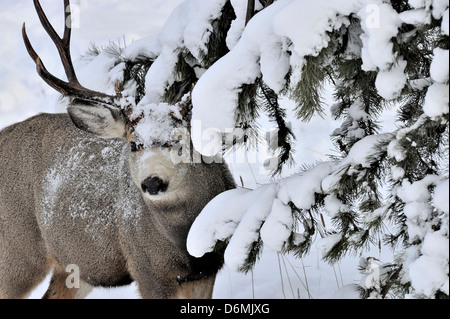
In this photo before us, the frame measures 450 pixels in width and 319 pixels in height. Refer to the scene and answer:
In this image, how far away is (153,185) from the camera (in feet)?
12.0

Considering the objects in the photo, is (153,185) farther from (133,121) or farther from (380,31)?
(380,31)

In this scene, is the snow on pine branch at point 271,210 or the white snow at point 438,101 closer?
the white snow at point 438,101

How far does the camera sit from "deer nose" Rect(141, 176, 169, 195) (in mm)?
3650

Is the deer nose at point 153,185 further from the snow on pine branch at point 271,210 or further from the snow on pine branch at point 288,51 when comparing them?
the snow on pine branch at point 288,51

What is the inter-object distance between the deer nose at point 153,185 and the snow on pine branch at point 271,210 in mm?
513

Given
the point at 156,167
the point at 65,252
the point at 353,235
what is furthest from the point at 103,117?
the point at 353,235

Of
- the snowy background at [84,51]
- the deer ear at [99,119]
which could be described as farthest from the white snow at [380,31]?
the snowy background at [84,51]

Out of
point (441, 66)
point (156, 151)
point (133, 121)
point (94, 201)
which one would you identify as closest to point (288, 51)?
point (441, 66)

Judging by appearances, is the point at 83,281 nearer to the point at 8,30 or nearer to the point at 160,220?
the point at 160,220

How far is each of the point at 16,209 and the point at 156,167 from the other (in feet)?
5.90

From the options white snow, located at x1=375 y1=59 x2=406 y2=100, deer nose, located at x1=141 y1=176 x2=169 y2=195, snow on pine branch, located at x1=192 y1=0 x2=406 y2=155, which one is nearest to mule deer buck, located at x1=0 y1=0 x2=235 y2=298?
deer nose, located at x1=141 y1=176 x2=169 y2=195

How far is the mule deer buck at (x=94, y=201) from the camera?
13.1 feet

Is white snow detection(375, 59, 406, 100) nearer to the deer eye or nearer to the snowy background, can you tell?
the deer eye

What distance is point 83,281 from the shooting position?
5059 millimetres
